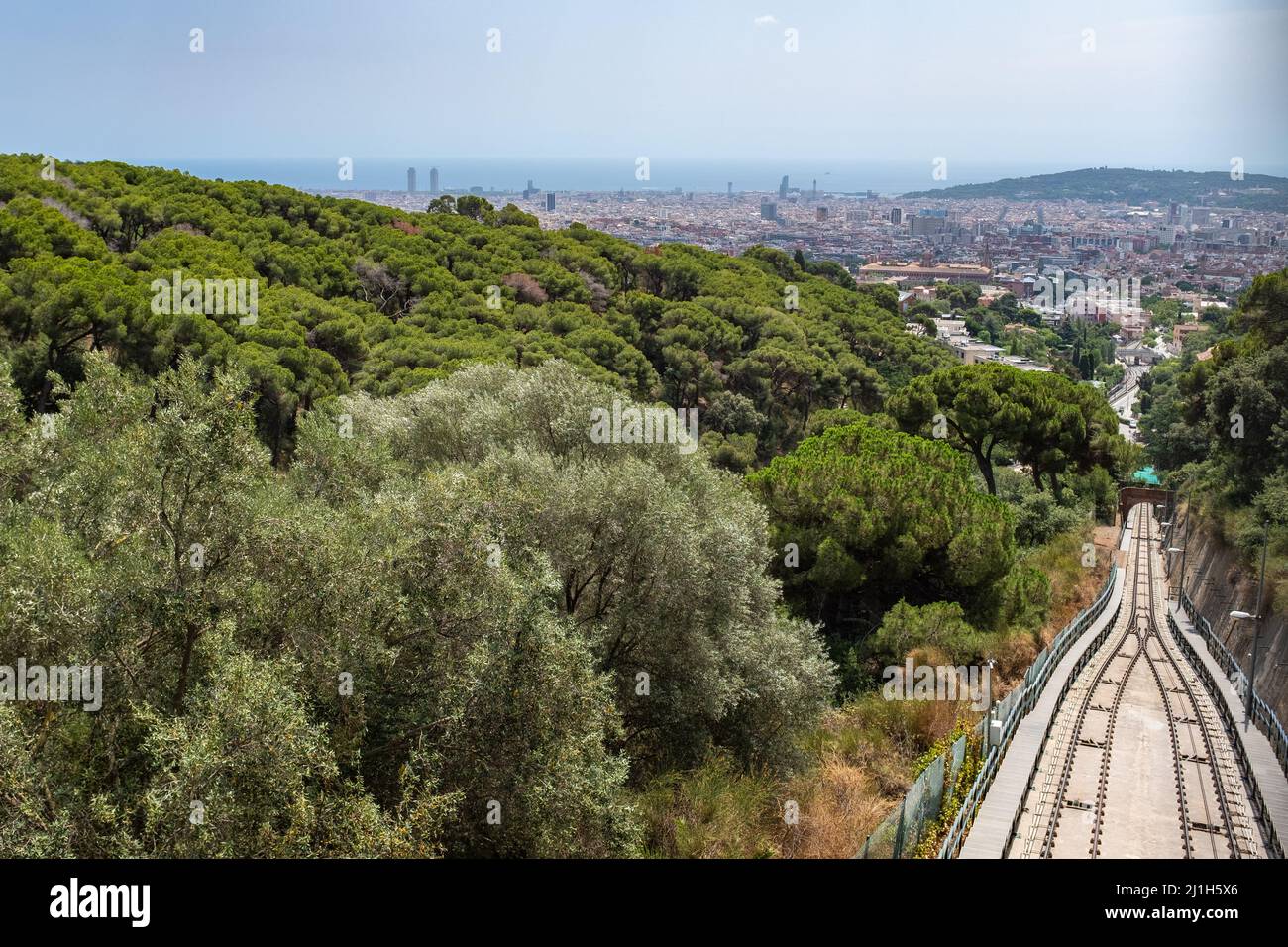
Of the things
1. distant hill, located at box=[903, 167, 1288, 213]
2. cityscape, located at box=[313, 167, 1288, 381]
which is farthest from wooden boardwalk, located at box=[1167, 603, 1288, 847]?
distant hill, located at box=[903, 167, 1288, 213]

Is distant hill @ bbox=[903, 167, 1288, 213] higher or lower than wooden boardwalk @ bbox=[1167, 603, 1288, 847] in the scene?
higher

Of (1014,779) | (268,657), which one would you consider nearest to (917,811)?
(1014,779)

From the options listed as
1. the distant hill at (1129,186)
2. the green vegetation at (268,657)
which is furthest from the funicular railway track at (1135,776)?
the distant hill at (1129,186)

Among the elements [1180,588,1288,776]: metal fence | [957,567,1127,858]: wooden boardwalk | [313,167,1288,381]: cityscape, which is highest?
[313,167,1288,381]: cityscape

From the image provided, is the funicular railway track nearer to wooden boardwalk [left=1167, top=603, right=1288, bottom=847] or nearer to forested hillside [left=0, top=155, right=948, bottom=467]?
wooden boardwalk [left=1167, top=603, right=1288, bottom=847]

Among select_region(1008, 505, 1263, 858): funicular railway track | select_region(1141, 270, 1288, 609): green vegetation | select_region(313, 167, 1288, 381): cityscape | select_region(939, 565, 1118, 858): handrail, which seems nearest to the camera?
select_region(939, 565, 1118, 858): handrail

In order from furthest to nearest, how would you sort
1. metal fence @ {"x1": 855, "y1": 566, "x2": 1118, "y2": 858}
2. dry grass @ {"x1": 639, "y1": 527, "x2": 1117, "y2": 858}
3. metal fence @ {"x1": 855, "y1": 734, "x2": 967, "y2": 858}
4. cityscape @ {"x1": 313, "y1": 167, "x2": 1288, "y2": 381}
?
cityscape @ {"x1": 313, "y1": 167, "x2": 1288, "y2": 381}, metal fence @ {"x1": 855, "y1": 566, "x2": 1118, "y2": 858}, metal fence @ {"x1": 855, "y1": 734, "x2": 967, "y2": 858}, dry grass @ {"x1": 639, "y1": 527, "x2": 1117, "y2": 858}

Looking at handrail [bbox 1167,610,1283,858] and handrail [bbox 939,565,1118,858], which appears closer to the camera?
handrail [bbox 939,565,1118,858]
